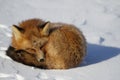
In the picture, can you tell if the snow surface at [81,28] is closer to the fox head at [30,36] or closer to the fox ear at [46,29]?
the fox head at [30,36]

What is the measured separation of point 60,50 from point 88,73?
66 centimetres

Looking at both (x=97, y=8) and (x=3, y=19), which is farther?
(x=97, y=8)

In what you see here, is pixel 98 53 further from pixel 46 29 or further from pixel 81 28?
pixel 81 28

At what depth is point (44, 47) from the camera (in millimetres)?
7465

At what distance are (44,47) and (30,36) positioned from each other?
0.33 m

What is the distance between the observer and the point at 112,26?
35.2 feet

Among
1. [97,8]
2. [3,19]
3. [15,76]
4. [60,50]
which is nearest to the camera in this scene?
[15,76]

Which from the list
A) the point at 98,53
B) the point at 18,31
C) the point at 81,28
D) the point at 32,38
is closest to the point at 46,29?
the point at 32,38

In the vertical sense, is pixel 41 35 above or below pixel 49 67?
above

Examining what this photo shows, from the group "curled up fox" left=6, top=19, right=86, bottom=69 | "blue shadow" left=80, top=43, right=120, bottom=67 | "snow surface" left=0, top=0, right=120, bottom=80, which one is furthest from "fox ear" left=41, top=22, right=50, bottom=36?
"blue shadow" left=80, top=43, right=120, bottom=67

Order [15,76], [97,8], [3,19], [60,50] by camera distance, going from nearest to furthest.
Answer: [15,76] < [60,50] < [3,19] < [97,8]

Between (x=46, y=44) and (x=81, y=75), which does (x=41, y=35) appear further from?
(x=81, y=75)

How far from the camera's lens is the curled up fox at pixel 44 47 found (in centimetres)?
741

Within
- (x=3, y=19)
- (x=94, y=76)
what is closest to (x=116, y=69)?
(x=94, y=76)
